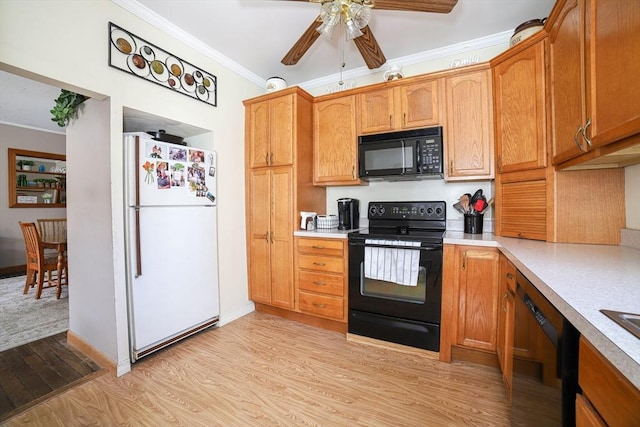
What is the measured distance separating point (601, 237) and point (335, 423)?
192 cm

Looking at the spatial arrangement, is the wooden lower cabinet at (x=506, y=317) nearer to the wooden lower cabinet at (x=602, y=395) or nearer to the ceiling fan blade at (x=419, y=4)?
the wooden lower cabinet at (x=602, y=395)

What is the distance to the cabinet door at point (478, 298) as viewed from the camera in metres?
1.80

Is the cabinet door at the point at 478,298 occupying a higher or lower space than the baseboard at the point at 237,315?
higher

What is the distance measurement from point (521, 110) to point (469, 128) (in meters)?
0.36

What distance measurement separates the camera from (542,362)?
0.85 m

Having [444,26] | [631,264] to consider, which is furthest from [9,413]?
[444,26]

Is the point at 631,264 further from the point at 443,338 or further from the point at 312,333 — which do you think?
the point at 312,333

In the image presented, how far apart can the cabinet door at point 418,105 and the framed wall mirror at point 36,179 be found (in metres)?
6.29

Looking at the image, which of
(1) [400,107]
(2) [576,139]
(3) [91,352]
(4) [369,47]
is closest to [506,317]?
(2) [576,139]

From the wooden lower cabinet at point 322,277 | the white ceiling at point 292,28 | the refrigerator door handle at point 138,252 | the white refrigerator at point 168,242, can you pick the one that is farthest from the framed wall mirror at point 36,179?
the wooden lower cabinet at point 322,277

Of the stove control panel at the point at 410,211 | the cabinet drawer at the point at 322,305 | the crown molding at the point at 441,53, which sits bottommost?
the cabinet drawer at the point at 322,305

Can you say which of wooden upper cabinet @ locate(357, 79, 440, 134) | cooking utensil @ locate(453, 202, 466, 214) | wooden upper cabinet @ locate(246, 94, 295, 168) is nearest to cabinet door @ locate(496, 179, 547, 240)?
cooking utensil @ locate(453, 202, 466, 214)

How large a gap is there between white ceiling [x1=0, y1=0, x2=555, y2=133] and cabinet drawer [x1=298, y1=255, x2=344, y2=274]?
1976mm

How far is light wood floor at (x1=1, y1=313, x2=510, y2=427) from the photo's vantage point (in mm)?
1441
